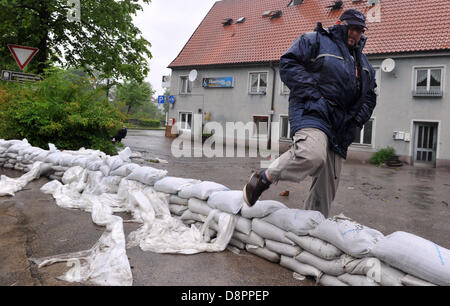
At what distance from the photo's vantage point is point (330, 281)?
2131mm

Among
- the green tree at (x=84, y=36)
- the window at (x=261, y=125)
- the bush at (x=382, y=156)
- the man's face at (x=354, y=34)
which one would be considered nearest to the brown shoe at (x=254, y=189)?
the man's face at (x=354, y=34)

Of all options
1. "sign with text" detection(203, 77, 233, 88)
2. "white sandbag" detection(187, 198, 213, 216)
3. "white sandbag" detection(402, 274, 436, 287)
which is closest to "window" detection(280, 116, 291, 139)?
"sign with text" detection(203, 77, 233, 88)

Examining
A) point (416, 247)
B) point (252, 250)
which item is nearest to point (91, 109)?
point (252, 250)

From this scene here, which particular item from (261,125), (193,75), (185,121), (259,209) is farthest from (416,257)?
(185,121)

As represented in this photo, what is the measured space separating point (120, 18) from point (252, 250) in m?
12.3

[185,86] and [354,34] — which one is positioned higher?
[185,86]

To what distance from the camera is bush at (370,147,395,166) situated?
1328cm

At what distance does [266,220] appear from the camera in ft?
8.50

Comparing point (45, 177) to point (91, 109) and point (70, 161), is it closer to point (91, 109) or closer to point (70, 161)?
point (70, 161)

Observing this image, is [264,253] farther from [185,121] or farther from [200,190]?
[185,121]

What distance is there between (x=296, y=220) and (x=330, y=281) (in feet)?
1.50

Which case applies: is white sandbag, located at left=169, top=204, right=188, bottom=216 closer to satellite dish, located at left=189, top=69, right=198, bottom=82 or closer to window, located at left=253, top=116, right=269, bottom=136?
window, located at left=253, top=116, right=269, bottom=136

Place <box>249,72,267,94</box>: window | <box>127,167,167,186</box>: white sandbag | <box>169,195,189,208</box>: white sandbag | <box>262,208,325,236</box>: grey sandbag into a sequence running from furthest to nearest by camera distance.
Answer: <box>249,72,267,94</box>: window → <box>127,167,167,186</box>: white sandbag → <box>169,195,189,208</box>: white sandbag → <box>262,208,325,236</box>: grey sandbag

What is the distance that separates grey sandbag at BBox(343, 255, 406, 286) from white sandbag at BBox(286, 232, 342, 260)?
9 centimetres
